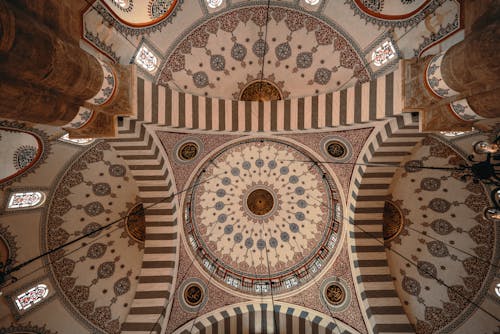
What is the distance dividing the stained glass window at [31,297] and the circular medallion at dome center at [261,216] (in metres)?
4.20

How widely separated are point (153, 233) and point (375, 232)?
7.11 meters

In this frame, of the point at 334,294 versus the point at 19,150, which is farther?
the point at 334,294

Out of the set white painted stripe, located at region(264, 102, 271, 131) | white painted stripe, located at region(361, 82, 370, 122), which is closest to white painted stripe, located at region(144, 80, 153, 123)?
white painted stripe, located at region(264, 102, 271, 131)

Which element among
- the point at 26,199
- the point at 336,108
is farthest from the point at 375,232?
the point at 26,199

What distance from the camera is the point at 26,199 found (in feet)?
22.4

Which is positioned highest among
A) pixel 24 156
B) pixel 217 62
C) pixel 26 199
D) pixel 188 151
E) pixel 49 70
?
pixel 217 62

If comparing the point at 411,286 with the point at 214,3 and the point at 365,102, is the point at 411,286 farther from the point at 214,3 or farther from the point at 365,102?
the point at 214,3

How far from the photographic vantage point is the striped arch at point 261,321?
319 inches

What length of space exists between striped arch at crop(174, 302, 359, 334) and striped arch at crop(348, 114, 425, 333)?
1.34 meters

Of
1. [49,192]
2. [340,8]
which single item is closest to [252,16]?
[340,8]

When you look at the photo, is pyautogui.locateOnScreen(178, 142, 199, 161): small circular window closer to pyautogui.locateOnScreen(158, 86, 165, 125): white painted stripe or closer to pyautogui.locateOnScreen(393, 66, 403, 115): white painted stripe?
pyautogui.locateOnScreen(158, 86, 165, 125): white painted stripe

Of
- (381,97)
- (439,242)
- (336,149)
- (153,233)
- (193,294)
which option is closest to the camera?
(381,97)

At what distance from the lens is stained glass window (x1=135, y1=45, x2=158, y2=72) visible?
6391 mm

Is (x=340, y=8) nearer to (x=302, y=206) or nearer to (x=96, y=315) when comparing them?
(x=302, y=206)
